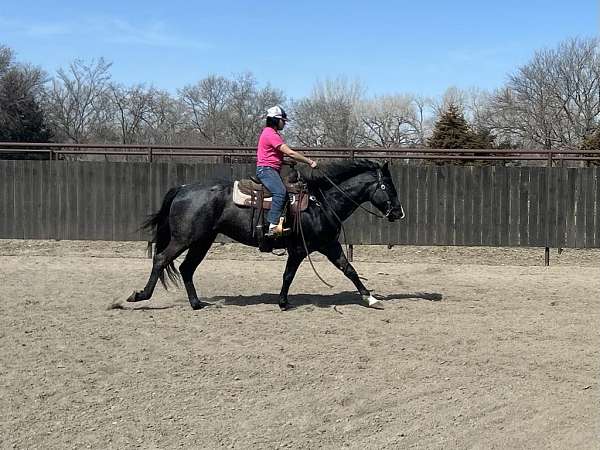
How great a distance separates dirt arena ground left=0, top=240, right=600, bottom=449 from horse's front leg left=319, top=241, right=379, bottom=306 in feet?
0.82

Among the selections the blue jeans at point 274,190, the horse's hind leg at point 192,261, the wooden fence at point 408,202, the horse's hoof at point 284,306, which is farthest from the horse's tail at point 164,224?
the wooden fence at point 408,202

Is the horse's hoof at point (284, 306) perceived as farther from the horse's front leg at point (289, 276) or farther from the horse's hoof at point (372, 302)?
the horse's hoof at point (372, 302)

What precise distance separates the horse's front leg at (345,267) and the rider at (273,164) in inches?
29.7

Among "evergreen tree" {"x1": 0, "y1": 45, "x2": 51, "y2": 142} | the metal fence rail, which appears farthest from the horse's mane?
"evergreen tree" {"x1": 0, "y1": 45, "x2": 51, "y2": 142}

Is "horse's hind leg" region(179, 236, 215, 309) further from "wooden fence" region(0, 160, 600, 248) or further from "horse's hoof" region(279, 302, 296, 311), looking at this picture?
"wooden fence" region(0, 160, 600, 248)

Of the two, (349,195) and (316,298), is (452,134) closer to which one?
(349,195)

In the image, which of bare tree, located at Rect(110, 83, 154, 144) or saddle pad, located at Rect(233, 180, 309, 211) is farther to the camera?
bare tree, located at Rect(110, 83, 154, 144)

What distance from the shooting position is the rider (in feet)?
29.1

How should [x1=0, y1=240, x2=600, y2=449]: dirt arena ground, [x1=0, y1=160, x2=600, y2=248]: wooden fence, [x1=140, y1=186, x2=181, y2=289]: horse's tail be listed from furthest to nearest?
[x1=0, y1=160, x2=600, y2=248]: wooden fence → [x1=140, y1=186, x2=181, y2=289]: horse's tail → [x1=0, y1=240, x2=600, y2=449]: dirt arena ground

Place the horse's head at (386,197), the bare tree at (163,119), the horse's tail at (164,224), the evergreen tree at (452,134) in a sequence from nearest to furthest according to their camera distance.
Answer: the horse's tail at (164,224)
the horse's head at (386,197)
the evergreen tree at (452,134)
the bare tree at (163,119)

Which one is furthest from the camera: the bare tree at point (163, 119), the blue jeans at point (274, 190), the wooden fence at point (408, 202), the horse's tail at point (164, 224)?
the bare tree at point (163, 119)

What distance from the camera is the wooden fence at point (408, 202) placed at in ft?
46.7

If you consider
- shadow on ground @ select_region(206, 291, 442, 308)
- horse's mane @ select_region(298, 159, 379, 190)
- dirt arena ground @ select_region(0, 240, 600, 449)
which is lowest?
dirt arena ground @ select_region(0, 240, 600, 449)

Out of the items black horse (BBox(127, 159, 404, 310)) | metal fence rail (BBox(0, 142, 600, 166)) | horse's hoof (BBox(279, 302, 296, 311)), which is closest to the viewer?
horse's hoof (BBox(279, 302, 296, 311))
